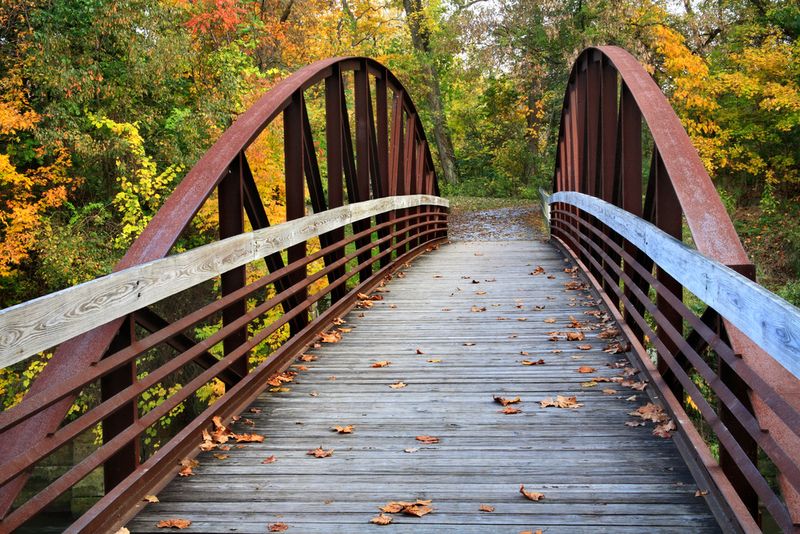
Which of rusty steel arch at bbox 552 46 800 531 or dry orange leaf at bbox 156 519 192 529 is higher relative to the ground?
rusty steel arch at bbox 552 46 800 531

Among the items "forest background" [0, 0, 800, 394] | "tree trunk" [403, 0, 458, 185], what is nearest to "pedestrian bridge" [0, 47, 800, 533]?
"forest background" [0, 0, 800, 394]

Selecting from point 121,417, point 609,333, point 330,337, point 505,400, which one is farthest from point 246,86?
point 121,417

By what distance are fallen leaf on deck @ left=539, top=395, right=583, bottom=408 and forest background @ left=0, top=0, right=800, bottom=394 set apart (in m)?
13.4

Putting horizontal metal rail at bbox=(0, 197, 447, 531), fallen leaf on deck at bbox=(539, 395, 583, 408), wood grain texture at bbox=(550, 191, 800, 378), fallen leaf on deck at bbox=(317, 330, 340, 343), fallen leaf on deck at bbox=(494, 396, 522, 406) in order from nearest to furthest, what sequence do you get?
1. wood grain texture at bbox=(550, 191, 800, 378)
2. horizontal metal rail at bbox=(0, 197, 447, 531)
3. fallen leaf on deck at bbox=(539, 395, 583, 408)
4. fallen leaf on deck at bbox=(494, 396, 522, 406)
5. fallen leaf on deck at bbox=(317, 330, 340, 343)

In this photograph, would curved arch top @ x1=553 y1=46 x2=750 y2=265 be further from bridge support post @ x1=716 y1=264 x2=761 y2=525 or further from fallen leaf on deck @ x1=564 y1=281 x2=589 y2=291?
fallen leaf on deck @ x1=564 y1=281 x2=589 y2=291

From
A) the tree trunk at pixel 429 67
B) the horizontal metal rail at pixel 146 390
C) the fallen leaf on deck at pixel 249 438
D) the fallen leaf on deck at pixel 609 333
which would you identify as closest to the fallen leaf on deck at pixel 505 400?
the fallen leaf on deck at pixel 249 438

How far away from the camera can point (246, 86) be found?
1942 cm

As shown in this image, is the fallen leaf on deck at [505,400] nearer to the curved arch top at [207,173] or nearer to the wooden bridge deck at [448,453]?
the wooden bridge deck at [448,453]

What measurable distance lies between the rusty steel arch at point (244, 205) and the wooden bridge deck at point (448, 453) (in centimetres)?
57

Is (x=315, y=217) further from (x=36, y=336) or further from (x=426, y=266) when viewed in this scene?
(x=426, y=266)

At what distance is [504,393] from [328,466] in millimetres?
1630

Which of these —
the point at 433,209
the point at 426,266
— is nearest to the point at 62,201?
the point at 433,209

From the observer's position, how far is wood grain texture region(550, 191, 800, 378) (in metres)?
2.49

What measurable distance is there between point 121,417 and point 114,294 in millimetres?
616
